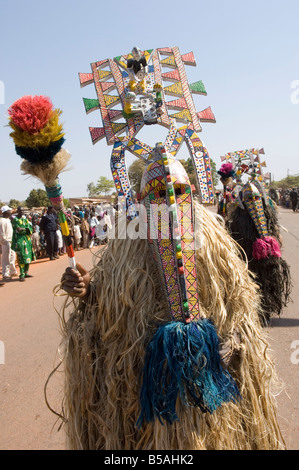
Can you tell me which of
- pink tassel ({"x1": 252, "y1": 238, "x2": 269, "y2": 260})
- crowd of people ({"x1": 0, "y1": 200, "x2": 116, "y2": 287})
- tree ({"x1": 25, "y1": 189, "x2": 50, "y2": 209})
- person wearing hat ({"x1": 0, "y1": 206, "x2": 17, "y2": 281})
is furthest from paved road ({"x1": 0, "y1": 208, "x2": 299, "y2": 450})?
tree ({"x1": 25, "y1": 189, "x2": 50, "y2": 209})

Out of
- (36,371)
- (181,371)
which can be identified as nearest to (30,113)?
(181,371)

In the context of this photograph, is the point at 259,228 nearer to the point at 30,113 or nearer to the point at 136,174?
the point at 136,174

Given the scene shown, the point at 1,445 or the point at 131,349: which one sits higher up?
the point at 131,349

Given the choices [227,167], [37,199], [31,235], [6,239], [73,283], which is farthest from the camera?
[37,199]

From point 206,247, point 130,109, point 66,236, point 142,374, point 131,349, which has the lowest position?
point 142,374

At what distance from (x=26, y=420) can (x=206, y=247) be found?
223 centimetres

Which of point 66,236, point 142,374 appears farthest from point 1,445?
point 66,236

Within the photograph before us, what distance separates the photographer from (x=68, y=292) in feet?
5.98

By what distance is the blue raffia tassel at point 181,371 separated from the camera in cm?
164

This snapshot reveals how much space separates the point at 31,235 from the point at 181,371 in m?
12.1

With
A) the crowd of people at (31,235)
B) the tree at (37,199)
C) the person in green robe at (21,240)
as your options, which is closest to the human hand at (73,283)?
the crowd of people at (31,235)

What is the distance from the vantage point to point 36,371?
3.99 m

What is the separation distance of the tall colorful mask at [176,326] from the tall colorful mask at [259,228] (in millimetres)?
2803

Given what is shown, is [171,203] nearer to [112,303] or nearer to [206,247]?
[206,247]
